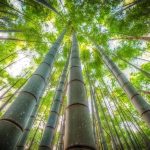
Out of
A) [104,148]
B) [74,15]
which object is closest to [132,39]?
[74,15]

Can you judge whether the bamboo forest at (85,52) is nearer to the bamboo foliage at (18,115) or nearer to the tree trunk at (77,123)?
the bamboo foliage at (18,115)

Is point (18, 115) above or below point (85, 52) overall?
below

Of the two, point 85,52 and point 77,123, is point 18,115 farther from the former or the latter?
point 85,52

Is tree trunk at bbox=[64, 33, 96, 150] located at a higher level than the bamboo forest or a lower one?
lower

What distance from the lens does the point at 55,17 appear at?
792cm

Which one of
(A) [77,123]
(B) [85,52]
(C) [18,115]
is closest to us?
(A) [77,123]

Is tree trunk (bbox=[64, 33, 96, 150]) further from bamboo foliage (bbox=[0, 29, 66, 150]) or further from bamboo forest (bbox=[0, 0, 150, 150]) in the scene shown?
bamboo forest (bbox=[0, 0, 150, 150])

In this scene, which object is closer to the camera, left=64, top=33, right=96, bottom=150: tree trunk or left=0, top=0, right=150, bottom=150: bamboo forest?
left=64, top=33, right=96, bottom=150: tree trunk

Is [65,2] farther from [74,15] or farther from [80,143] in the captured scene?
[80,143]

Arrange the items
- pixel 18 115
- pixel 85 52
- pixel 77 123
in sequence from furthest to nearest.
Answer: pixel 85 52 < pixel 18 115 < pixel 77 123

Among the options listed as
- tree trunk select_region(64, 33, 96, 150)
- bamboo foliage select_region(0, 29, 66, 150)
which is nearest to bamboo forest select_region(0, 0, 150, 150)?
bamboo foliage select_region(0, 29, 66, 150)

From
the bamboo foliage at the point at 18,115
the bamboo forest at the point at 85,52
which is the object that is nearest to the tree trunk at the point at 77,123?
the bamboo foliage at the point at 18,115

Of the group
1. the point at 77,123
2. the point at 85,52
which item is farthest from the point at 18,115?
the point at 85,52

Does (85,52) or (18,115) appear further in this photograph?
(85,52)
